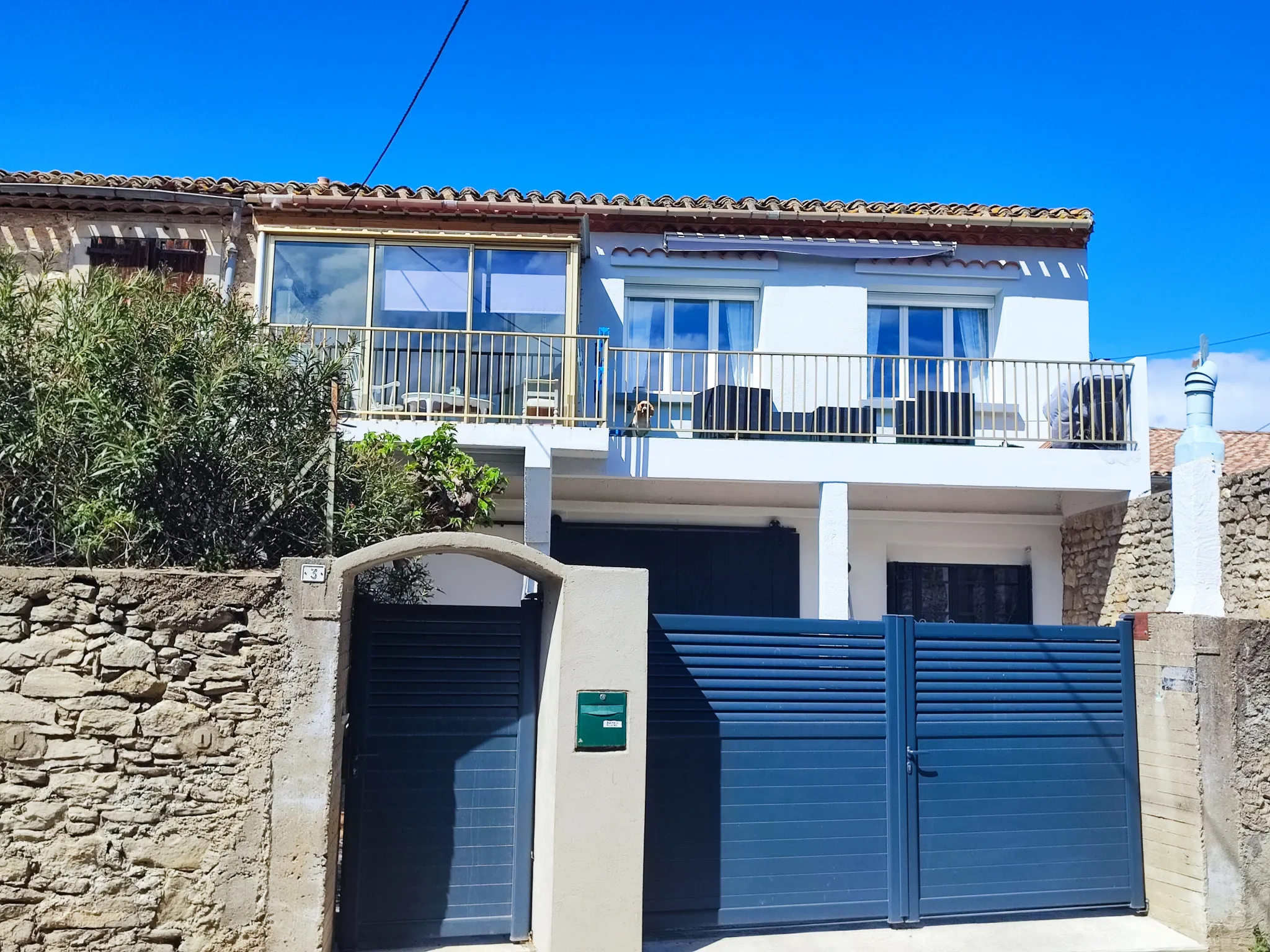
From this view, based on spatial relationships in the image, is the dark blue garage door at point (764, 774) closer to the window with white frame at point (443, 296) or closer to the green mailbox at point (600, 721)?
the green mailbox at point (600, 721)

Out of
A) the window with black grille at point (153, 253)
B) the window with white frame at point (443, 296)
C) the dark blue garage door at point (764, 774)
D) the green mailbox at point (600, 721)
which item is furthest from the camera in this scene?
the window with black grille at point (153, 253)

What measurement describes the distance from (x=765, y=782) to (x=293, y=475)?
11.4 feet

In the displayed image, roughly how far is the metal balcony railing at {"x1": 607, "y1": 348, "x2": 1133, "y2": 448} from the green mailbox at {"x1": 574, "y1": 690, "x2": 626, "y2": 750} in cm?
519

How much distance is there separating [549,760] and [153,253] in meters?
9.47

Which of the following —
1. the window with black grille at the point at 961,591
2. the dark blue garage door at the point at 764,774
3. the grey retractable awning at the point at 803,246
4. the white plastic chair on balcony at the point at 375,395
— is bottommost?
the dark blue garage door at the point at 764,774

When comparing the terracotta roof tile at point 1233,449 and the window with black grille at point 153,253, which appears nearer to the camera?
the window with black grille at point 153,253

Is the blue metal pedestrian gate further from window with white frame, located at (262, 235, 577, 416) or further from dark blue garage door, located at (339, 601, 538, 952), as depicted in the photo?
window with white frame, located at (262, 235, 577, 416)

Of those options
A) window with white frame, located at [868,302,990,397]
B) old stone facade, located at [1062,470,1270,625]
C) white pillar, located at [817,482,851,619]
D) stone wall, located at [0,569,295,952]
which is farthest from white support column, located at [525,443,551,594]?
old stone facade, located at [1062,470,1270,625]

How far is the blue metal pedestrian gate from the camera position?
5910 millimetres

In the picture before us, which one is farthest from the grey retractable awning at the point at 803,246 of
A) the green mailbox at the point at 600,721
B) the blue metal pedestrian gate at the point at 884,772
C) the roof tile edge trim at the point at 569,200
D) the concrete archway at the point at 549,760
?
the green mailbox at the point at 600,721

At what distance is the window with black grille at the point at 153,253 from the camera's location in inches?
467

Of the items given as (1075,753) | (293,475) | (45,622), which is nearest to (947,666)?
(1075,753)

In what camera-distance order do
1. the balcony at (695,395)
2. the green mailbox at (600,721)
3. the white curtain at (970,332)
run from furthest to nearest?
the white curtain at (970,332)
the balcony at (695,395)
the green mailbox at (600,721)

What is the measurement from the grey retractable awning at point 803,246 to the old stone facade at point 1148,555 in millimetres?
3737
